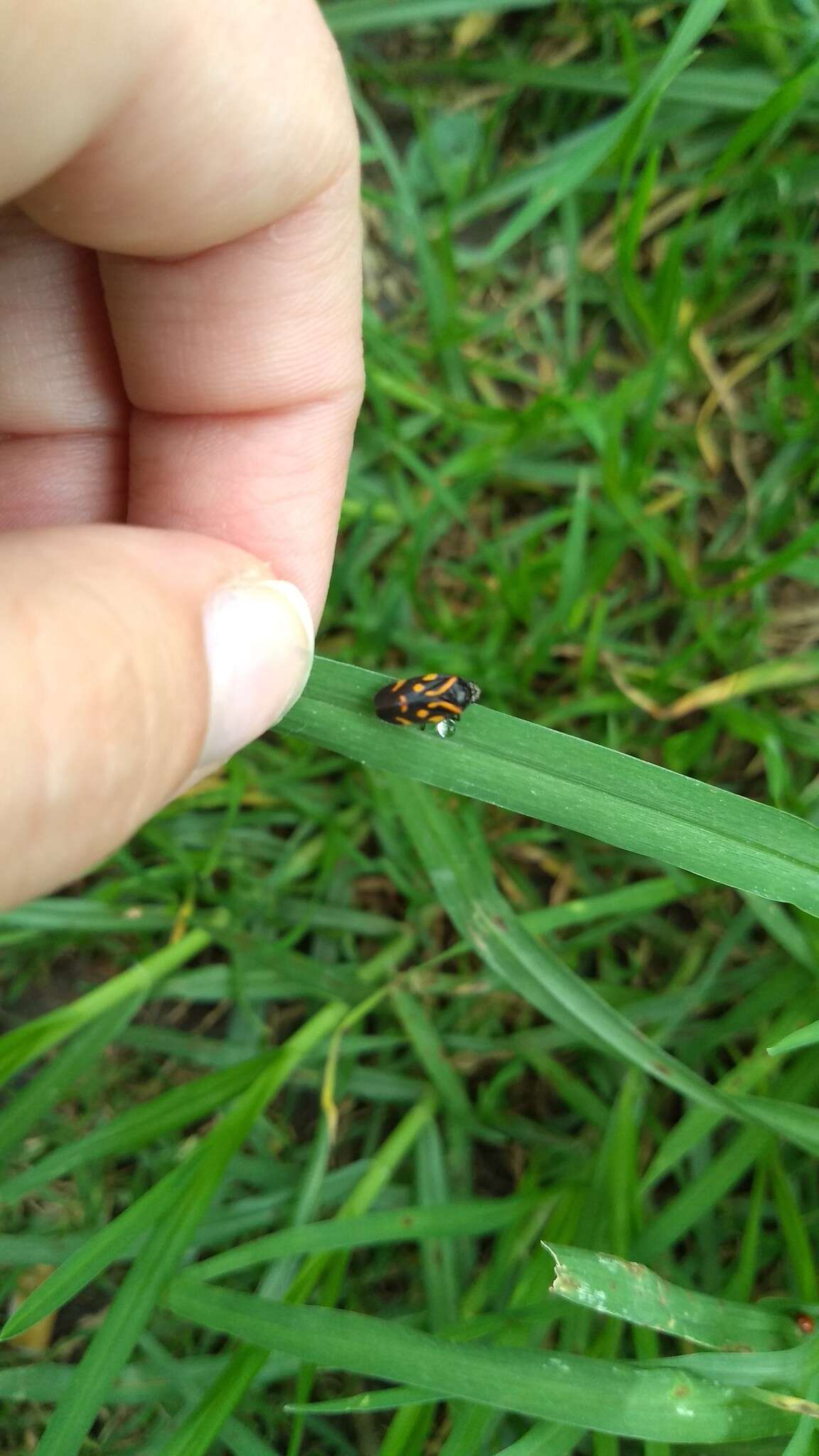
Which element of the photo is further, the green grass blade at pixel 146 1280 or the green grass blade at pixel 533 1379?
the green grass blade at pixel 146 1280

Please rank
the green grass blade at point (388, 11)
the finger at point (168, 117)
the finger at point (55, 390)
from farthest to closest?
the green grass blade at point (388, 11) → the finger at point (55, 390) → the finger at point (168, 117)

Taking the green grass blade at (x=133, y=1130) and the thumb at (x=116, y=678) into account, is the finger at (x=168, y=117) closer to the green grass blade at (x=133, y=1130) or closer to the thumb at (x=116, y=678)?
the thumb at (x=116, y=678)

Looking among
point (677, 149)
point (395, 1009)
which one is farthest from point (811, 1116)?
point (677, 149)

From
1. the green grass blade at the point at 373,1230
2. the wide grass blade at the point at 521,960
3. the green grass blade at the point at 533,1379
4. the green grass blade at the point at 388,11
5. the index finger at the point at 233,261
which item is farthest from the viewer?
the green grass blade at the point at 388,11

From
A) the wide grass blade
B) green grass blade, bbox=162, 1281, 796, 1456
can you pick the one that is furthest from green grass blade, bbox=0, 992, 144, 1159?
the wide grass blade

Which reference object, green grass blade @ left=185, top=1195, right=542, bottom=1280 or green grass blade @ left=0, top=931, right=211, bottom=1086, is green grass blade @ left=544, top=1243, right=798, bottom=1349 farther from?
green grass blade @ left=0, top=931, right=211, bottom=1086

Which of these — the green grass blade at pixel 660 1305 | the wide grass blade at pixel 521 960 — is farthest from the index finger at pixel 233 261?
the green grass blade at pixel 660 1305

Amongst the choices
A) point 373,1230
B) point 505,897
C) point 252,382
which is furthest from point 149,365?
point 373,1230

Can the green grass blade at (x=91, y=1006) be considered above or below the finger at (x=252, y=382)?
below
